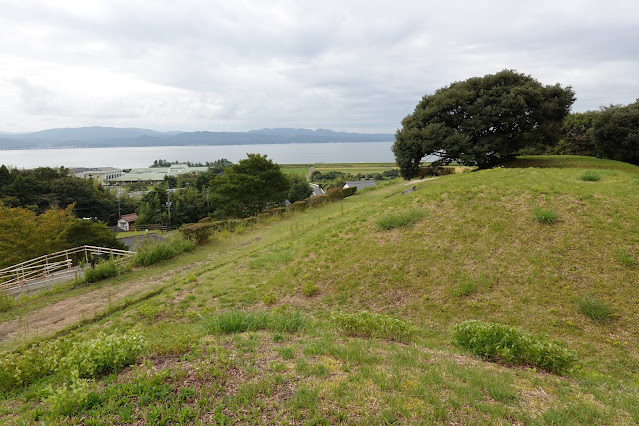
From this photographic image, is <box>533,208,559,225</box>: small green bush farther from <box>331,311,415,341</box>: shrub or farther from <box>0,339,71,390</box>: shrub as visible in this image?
<box>0,339,71,390</box>: shrub

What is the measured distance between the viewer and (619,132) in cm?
2061

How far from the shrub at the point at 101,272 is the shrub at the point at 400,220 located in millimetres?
8121

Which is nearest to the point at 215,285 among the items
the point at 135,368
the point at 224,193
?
the point at 135,368

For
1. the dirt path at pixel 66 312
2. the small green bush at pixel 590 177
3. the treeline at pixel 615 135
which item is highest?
the treeline at pixel 615 135

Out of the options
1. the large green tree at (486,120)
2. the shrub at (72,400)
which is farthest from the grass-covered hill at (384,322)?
the large green tree at (486,120)

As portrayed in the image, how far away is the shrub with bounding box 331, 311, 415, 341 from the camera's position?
501cm

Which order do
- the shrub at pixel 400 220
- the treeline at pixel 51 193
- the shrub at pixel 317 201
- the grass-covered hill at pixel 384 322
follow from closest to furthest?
the grass-covered hill at pixel 384 322 < the shrub at pixel 400 220 < the shrub at pixel 317 201 < the treeline at pixel 51 193

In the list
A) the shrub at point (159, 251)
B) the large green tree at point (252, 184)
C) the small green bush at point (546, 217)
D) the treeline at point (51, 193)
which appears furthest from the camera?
the treeline at point (51, 193)

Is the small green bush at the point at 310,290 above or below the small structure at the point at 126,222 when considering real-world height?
above

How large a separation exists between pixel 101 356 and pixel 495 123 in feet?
70.3

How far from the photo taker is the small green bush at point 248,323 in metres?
A: 4.84

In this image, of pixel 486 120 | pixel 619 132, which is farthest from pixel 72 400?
pixel 619 132

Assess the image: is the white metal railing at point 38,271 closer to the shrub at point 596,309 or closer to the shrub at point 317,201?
the shrub at point 317,201

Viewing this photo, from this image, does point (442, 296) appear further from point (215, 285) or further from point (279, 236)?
point (279, 236)
